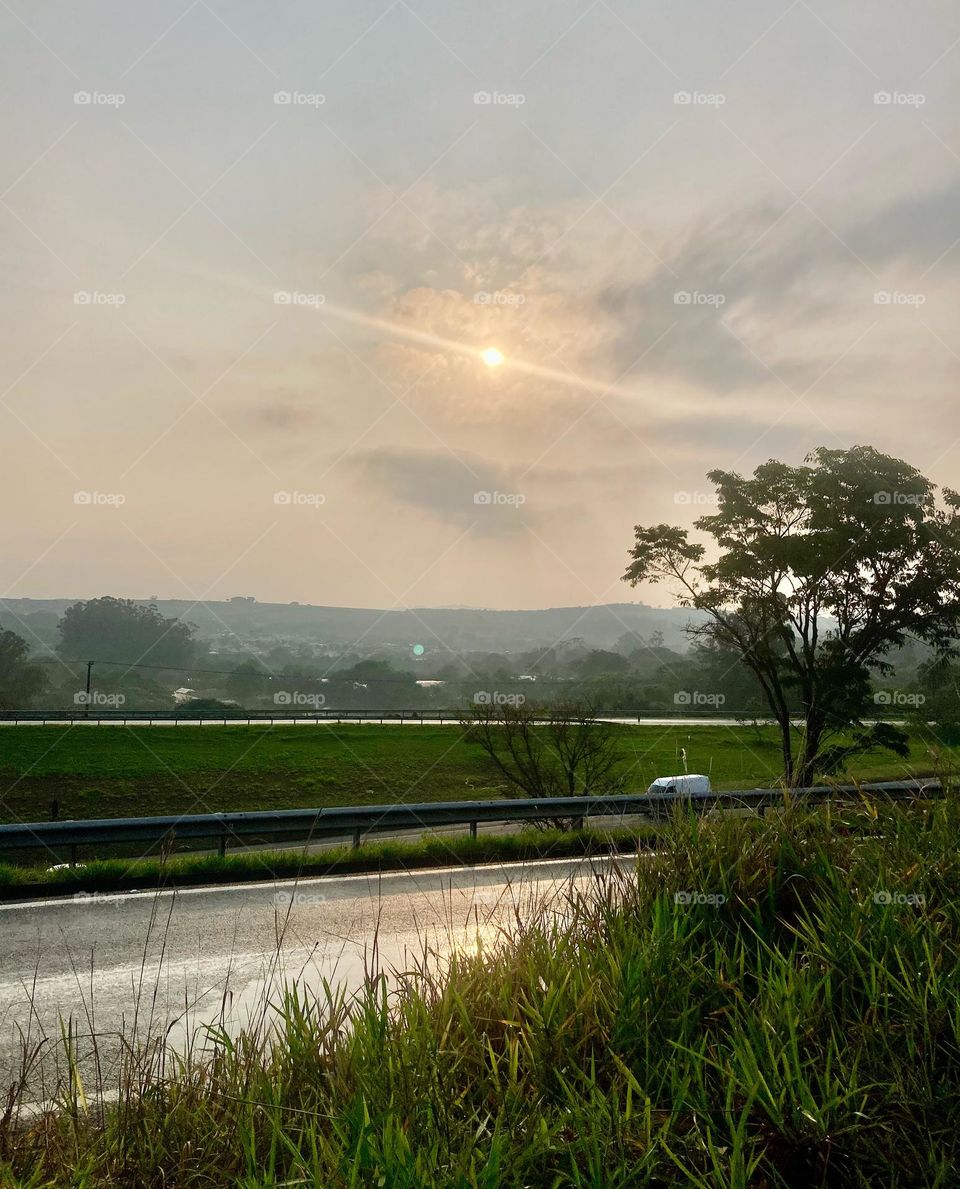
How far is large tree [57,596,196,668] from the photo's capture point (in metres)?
→ 162

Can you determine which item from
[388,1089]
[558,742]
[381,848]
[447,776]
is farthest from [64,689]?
[388,1089]

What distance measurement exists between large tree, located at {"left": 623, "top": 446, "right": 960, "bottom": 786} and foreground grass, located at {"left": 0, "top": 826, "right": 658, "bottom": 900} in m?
15.4

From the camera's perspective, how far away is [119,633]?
165m

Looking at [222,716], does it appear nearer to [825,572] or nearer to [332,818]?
[825,572]

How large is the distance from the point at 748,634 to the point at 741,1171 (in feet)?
84.1

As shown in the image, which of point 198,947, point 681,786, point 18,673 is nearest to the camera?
point 681,786

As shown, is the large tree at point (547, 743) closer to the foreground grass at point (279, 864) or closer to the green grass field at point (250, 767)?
the green grass field at point (250, 767)

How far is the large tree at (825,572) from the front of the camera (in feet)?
88.3

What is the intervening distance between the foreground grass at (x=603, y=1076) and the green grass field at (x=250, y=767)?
27105mm

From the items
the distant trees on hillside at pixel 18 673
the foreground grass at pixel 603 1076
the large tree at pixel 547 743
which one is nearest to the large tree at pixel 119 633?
the distant trees on hillside at pixel 18 673

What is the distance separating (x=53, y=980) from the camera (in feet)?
22.5

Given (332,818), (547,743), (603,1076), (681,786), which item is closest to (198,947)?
(681,786)

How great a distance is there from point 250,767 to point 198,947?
144 ft

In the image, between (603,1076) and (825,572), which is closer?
(603,1076)
